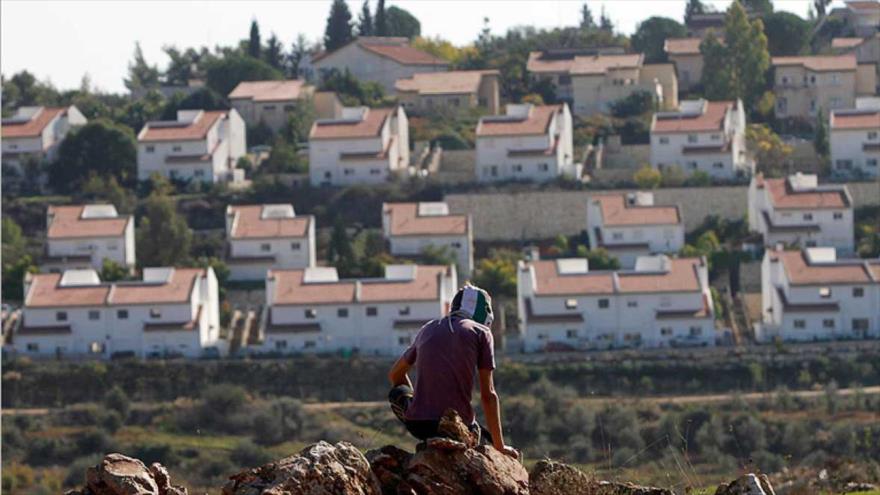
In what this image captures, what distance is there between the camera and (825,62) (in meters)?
55.3

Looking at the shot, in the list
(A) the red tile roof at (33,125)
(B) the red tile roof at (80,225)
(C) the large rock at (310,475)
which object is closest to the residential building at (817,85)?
(A) the red tile roof at (33,125)

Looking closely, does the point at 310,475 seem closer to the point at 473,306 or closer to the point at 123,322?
the point at 473,306

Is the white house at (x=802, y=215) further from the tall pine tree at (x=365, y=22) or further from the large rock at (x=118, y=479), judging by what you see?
the large rock at (x=118, y=479)

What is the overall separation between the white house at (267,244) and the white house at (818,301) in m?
8.11

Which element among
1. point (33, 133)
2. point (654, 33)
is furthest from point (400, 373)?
point (654, 33)

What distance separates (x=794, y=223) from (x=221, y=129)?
39.6 ft

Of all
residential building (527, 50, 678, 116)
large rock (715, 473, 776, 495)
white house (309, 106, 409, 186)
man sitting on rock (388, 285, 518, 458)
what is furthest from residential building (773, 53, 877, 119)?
large rock (715, 473, 776, 495)

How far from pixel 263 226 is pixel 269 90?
1063 centimetres

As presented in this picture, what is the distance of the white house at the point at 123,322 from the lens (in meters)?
40.0

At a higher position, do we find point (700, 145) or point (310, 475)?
point (310, 475)

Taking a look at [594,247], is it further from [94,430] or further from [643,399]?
[94,430]

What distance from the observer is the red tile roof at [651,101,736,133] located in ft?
161

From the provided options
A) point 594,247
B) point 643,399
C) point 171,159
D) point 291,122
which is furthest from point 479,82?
point 643,399

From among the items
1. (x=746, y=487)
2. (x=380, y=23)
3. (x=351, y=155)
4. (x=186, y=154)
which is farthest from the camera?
(x=380, y=23)
